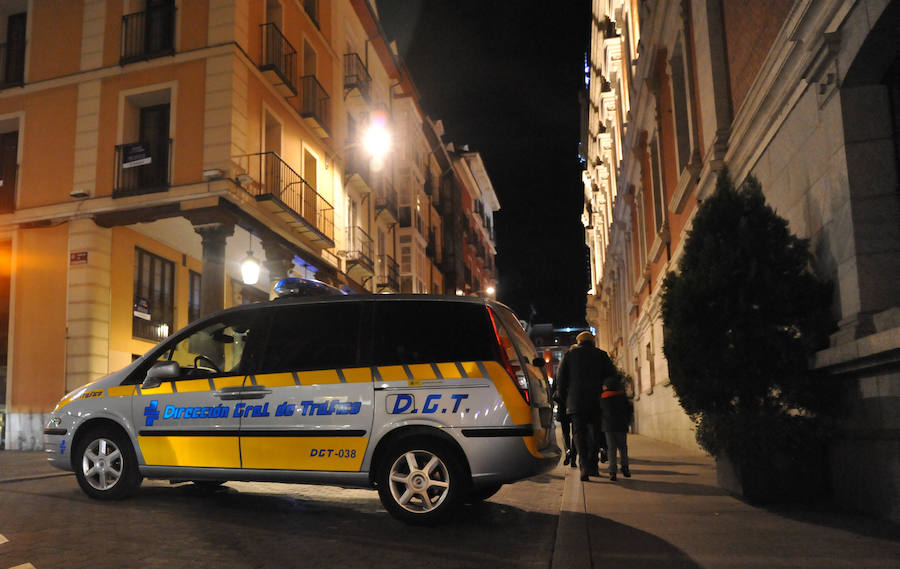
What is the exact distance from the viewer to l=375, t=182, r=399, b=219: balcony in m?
28.8

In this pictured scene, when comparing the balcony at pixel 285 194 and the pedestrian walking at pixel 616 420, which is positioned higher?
the balcony at pixel 285 194

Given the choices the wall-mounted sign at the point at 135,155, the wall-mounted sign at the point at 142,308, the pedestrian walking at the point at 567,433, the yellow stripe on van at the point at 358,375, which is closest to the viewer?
the yellow stripe on van at the point at 358,375

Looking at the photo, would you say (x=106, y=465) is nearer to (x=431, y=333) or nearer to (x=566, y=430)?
(x=431, y=333)

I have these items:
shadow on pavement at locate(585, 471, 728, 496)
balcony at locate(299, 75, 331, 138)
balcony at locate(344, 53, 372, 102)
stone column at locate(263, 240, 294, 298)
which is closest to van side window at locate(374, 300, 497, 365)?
shadow on pavement at locate(585, 471, 728, 496)

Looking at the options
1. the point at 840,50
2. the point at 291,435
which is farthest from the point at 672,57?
the point at 291,435

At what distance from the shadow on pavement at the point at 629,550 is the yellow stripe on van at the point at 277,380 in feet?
8.14

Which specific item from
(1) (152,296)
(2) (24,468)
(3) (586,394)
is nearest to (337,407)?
(3) (586,394)

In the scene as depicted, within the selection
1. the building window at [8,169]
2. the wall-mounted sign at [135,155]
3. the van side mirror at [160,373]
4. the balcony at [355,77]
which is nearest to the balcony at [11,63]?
the building window at [8,169]

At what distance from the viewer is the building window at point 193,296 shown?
1975 centimetres

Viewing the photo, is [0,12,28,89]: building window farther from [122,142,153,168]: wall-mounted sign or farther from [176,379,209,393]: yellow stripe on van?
[176,379,209,393]: yellow stripe on van

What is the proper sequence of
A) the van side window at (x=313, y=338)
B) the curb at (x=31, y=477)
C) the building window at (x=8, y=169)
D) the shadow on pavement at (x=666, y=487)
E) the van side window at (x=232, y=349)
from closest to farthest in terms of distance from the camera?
1. the van side window at (x=313, y=338)
2. the van side window at (x=232, y=349)
3. the shadow on pavement at (x=666, y=487)
4. the curb at (x=31, y=477)
5. the building window at (x=8, y=169)

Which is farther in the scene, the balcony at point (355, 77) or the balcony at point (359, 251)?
the balcony at point (355, 77)

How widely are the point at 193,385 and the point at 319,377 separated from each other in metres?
1.27

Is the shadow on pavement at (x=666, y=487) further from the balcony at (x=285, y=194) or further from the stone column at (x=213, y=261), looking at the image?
the balcony at (x=285, y=194)
